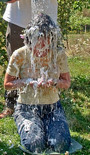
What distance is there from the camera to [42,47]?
10.0ft

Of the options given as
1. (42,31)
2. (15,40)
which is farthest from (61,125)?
(15,40)

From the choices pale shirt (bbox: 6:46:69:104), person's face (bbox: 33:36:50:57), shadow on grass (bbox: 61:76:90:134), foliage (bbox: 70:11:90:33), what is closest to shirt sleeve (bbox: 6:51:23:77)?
pale shirt (bbox: 6:46:69:104)

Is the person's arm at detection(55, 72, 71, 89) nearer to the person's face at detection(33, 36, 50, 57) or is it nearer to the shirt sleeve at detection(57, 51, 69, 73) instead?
the shirt sleeve at detection(57, 51, 69, 73)

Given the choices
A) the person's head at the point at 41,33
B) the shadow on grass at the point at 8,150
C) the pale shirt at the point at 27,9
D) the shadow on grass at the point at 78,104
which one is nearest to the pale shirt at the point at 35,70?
the person's head at the point at 41,33

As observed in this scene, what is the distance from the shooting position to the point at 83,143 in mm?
3344

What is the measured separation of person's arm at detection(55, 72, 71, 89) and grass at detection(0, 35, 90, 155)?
59 centimetres

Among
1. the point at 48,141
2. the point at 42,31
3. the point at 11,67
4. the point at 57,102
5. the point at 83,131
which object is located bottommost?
the point at 83,131

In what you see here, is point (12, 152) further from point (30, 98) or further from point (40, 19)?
point (40, 19)

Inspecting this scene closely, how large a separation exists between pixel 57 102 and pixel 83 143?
458mm

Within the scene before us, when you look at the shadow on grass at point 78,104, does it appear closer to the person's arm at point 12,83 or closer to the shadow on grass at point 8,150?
the shadow on grass at point 8,150

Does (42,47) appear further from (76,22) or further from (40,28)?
(76,22)

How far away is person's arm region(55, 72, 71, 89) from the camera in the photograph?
3.10 meters

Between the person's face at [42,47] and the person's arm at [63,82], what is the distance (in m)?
0.27

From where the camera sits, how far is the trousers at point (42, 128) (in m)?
3.05
